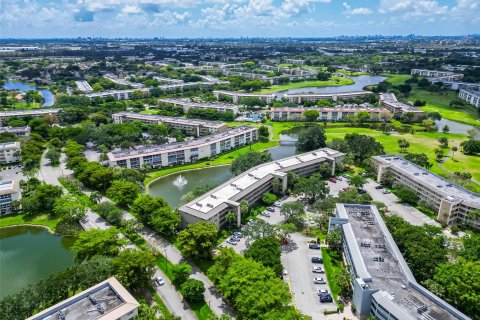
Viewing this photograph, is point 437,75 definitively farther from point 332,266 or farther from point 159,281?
point 159,281

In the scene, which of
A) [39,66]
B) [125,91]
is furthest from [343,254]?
[39,66]

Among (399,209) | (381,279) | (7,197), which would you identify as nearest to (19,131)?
(7,197)

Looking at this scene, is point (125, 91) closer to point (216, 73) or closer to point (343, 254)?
point (216, 73)

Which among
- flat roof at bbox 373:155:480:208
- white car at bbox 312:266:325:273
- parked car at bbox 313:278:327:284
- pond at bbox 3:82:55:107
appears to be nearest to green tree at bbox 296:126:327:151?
flat roof at bbox 373:155:480:208

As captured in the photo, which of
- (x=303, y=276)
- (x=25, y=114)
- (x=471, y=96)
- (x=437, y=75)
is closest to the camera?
(x=303, y=276)

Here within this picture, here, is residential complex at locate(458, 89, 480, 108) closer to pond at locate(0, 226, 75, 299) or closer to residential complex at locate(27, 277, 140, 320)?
residential complex at locate(27, 277, 140, 320)

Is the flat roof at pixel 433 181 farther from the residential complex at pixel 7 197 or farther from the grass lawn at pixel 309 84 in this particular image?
the grass lawn at pixel 309 84

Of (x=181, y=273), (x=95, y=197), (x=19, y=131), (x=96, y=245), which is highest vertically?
(x=19, y=131)
